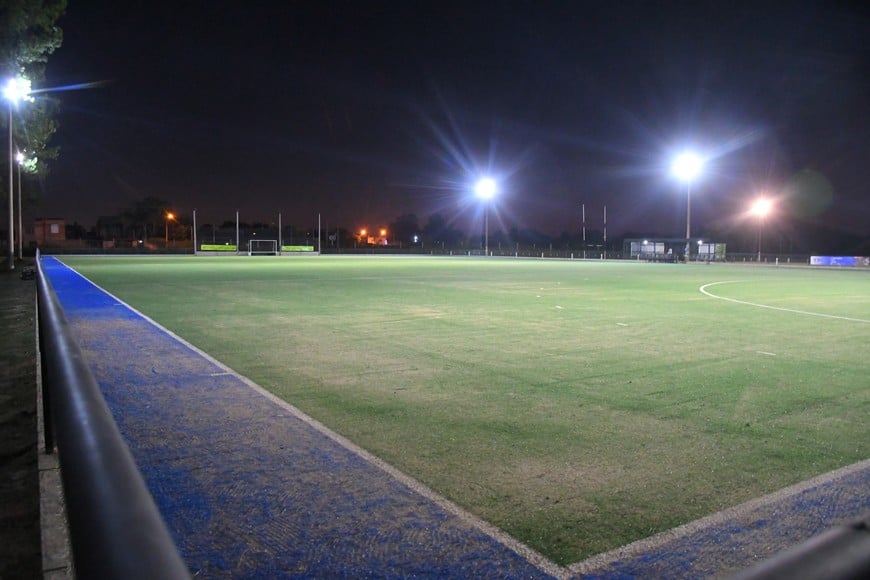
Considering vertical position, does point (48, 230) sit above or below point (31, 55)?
below

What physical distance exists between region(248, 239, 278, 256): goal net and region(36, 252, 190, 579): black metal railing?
261 ft

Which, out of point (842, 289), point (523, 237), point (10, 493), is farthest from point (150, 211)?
point (10, 493)

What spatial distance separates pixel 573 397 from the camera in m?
7.14

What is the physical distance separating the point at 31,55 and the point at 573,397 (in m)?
32.8

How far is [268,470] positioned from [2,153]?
115ft

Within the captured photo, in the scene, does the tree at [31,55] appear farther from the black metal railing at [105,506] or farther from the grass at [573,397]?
the black metal railing at [105,506]

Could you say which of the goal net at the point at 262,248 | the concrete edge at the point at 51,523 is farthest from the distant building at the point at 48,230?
the concrete edge at the point at 51,523

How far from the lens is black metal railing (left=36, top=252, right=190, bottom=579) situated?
105cm

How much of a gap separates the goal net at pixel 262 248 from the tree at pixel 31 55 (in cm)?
3921

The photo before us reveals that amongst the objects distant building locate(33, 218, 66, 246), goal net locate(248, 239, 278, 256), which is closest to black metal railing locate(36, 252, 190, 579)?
goal net locate(248, 239, 278, 256)

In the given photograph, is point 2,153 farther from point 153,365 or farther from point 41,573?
→ point 41,573

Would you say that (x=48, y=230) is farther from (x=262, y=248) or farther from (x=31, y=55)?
(x=31, y=55)

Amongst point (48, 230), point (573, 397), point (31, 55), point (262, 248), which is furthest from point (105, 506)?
point (48, 230)

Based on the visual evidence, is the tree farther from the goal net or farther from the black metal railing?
the goal net
